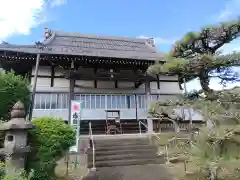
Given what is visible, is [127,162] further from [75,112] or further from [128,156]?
[75,112]

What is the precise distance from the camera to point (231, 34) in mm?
6086

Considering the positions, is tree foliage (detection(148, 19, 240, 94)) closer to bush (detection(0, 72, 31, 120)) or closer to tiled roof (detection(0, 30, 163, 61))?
bush (detection(0, 72, 31, 120))

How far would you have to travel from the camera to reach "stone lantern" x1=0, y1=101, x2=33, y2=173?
5.05 metres

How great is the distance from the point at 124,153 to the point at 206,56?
15.8 feet

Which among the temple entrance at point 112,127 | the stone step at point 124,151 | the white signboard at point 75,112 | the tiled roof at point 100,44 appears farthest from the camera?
the tiled roof at point 100,44

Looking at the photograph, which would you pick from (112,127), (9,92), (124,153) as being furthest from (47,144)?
(112,127)

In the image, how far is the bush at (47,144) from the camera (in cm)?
542

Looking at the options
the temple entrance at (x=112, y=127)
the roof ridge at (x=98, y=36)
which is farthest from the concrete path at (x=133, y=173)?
the roof ridge at (x=98, y=36)

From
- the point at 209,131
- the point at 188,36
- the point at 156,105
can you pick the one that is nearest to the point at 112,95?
the point at 156,105

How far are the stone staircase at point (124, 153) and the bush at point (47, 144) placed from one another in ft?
7.42

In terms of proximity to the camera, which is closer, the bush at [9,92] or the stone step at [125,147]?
the bush at [9,92]

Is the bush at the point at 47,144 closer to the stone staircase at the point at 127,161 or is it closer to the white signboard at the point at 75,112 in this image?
the stone staircase at the point at 127,161

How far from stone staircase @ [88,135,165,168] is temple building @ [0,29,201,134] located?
1.98 m

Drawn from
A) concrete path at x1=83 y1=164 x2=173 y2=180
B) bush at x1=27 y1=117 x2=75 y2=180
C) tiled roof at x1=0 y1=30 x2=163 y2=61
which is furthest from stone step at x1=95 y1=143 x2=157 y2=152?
tiled roof at x1=0 y1=30 x2=163 y2=61
